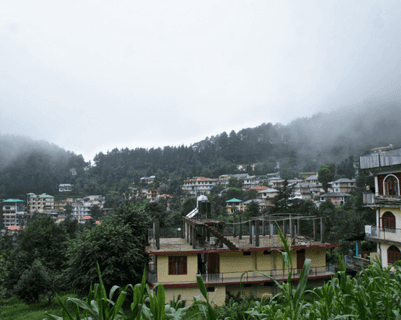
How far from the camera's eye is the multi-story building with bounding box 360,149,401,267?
20.7m

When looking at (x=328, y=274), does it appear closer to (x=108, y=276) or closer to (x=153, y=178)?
(x=108, y=276)

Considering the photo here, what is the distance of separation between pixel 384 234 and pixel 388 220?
3.72ft

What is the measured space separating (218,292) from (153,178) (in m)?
124

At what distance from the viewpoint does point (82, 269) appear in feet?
67.7

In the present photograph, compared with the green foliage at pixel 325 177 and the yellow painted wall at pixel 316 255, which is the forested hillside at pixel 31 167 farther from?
the yellow painted wall at pixel 316 255

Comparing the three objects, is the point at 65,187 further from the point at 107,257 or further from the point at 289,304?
the point at 289,304

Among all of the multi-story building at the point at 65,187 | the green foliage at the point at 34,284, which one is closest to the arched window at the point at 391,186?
the green foliage at the point at 34,284

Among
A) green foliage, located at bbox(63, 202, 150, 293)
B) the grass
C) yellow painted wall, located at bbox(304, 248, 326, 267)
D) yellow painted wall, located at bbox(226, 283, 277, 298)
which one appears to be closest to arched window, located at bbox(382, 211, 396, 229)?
yellow painted wall, located at bbox(304, 248, 326, 267)

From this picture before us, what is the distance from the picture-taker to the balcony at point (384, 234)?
2055 cm

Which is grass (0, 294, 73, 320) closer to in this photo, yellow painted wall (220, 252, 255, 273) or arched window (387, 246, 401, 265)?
yellow painted wall (220, 252, 255, 273)

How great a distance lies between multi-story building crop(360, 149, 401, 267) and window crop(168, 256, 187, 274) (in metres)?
14.0

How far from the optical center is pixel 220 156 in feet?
539

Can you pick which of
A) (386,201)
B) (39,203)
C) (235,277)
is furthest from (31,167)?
(386,201)

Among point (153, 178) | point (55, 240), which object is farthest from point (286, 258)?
point (153, 178)
